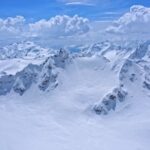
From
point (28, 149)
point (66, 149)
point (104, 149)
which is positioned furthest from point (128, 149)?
point (28, 149)

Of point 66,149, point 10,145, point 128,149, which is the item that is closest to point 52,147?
point 66,149

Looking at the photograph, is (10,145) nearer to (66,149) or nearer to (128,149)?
(66,149)

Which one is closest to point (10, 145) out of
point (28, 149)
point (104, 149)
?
point (28, 149)

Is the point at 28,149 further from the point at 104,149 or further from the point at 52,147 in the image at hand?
the point at 104,149

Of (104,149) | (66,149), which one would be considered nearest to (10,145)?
(66,149)

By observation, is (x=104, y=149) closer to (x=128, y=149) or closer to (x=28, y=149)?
(x=128, y=149)

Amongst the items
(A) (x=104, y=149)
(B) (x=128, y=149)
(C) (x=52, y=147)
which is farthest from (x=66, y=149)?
(B) (x=128, y=149)

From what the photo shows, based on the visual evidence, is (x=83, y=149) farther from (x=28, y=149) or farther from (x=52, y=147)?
(x=28, y=149)
